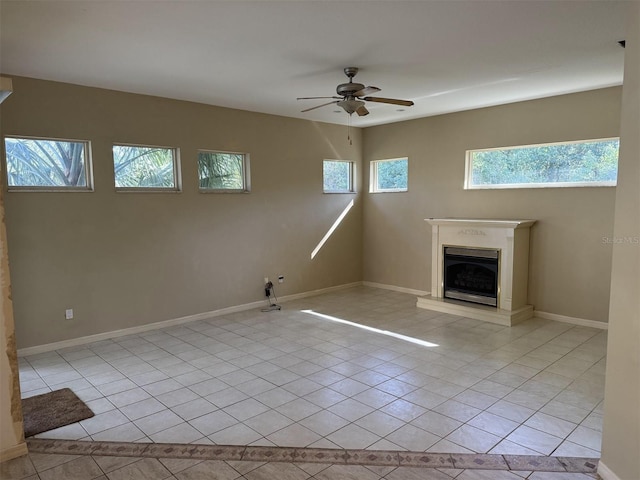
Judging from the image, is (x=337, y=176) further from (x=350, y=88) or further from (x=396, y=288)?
(x=350, y=88)

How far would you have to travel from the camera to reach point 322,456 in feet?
8.21

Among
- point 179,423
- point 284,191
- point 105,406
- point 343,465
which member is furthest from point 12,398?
point 284,191

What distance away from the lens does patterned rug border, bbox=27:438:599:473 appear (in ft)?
7.89

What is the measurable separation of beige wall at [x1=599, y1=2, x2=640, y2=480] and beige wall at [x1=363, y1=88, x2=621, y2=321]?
3.15 meters

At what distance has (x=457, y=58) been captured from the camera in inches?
144

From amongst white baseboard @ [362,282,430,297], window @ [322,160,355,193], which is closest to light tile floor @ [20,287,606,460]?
white baseboard @ [362,282,430,297]

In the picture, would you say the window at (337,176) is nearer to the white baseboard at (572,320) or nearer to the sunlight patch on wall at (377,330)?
the sunlight patch on wall at (377,330)

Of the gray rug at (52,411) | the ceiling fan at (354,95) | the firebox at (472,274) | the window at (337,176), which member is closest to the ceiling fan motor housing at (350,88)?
the ceiling fan at (354,95)

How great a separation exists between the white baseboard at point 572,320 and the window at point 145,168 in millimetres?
4918

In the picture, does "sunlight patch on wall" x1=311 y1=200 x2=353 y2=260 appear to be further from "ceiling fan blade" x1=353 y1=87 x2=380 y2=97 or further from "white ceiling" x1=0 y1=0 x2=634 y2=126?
"ceiling fan blade" x1=353 y1=87 x2=380 y2=97

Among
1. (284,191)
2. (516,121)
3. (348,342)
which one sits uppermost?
(516,121)

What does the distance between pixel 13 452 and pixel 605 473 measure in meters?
3.41

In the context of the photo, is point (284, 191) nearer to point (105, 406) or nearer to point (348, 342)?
point (348, 342)

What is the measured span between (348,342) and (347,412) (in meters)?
1.54
